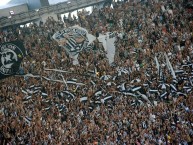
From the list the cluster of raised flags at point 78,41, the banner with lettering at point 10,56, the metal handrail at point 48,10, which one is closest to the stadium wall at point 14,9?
the metal handrail at point 48,10

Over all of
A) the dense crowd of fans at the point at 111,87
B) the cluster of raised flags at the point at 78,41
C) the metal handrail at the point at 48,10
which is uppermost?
the metal handrail at the point at 48,10

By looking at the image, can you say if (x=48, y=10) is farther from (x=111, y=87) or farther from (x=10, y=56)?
(x=111, y=87)

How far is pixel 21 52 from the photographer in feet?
72.7

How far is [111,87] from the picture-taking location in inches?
846

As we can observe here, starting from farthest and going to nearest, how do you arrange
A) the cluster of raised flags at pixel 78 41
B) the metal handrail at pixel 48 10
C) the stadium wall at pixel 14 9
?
the stadium wall at pixel 14 9 → the metal handrail at pixel 48 10 → the cluster of raised flags at pixel 78 41

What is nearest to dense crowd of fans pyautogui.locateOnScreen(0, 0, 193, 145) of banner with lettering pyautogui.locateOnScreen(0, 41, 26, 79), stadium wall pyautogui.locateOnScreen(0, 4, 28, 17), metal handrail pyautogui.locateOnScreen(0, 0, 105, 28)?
banner with lettering pyautogui.locateOnScreen(0, 41, 26, 79)

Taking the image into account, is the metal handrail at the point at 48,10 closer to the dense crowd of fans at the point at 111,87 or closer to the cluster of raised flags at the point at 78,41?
the dense crowd of fans at the point at 111,87

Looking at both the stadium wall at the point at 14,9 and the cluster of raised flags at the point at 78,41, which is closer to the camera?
→ the cluster of raised flags at the point at 78,41

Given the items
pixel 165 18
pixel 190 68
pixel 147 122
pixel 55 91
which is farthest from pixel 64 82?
pixel 165 18

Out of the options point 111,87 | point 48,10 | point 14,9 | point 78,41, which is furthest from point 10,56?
point 14,9

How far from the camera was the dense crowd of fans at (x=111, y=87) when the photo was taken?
693 inches

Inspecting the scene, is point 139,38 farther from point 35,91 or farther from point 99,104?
point 35,91

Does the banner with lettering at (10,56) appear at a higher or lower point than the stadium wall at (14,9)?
lower

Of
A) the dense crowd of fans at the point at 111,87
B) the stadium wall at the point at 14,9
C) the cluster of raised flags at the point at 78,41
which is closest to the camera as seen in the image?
the dense crowd of fans at the point at 111,87
